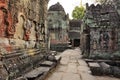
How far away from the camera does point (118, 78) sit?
7406 mm

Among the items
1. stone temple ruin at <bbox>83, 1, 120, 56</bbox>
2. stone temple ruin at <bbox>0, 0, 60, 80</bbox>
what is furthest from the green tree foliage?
stone temple ruin at <bbox>0, 0, 60, 80</bbox>

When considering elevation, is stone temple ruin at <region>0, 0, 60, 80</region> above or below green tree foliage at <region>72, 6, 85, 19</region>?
below

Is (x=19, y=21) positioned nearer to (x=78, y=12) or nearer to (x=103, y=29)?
(x=103, y=29)

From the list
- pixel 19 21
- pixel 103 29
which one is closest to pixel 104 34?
pixel 103 29

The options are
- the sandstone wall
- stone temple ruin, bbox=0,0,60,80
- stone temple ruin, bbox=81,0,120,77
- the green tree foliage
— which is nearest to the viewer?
stone temple ruin, bbox=0,0,60,80

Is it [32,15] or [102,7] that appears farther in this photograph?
[102,7]

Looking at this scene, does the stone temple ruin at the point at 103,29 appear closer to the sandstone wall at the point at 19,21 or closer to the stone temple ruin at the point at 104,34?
the stone temple ruin at the point at 104,34

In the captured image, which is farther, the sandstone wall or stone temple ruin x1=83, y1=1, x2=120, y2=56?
stone temple ruin x1=83, y1=1, x2=120, y2=56

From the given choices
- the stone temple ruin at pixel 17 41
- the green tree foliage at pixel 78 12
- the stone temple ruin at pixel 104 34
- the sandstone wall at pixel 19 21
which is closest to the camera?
the stone temple ruin at pixel 17 41

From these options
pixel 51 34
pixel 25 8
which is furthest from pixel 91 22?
pixel 51 34

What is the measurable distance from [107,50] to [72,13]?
122ft

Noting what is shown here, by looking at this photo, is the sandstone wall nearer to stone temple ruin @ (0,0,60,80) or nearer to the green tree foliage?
stone temple ruin @ (0,0,60,80)

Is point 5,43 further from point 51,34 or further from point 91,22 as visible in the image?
point 51,34

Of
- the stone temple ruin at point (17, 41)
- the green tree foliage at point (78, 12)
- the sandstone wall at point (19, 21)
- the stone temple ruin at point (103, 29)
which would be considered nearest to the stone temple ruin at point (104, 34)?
the stone temple ruin at point (103, 29)
